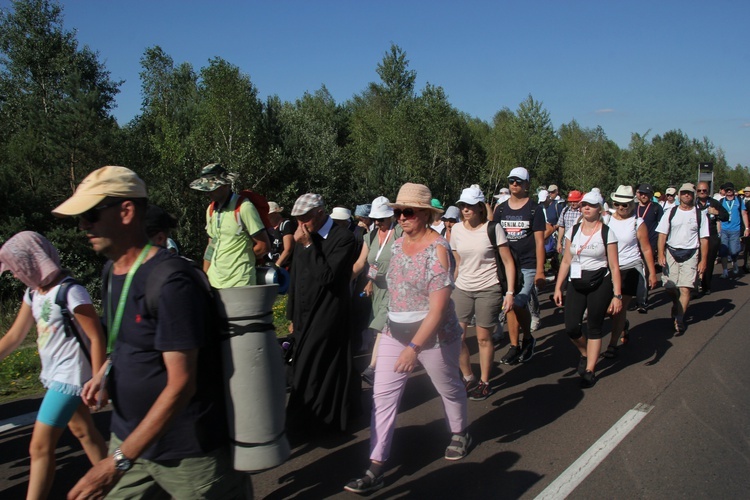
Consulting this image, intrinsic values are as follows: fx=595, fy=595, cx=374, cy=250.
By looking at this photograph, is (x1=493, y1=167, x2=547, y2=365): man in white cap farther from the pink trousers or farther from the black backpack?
the black backpack

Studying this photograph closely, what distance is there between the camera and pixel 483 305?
219 inches

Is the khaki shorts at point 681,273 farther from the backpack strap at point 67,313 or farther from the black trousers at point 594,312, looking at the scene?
the backpack strap at point 67,313

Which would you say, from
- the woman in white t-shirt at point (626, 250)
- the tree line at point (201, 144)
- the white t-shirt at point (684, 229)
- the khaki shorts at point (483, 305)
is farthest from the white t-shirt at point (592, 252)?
the tree line at point (201, 144)

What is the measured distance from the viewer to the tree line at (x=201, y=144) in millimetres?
23141

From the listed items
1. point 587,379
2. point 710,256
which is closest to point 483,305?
point 587,379

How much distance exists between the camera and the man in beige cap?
1965 mm

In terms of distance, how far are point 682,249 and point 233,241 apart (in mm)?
6231

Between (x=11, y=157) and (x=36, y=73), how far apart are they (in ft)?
49.3

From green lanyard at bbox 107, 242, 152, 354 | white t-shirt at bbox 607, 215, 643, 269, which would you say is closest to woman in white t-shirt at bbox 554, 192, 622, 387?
white t-shirt at bbox 607, 215, 643, 269

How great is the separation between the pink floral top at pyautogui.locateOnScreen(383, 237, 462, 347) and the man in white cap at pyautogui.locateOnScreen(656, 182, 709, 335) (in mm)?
5412

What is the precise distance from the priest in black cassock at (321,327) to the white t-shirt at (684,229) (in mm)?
5663

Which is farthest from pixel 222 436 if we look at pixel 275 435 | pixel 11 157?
pixel 11 157

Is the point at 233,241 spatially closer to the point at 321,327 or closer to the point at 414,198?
the point at 321,327

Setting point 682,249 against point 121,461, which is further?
point 682,249
